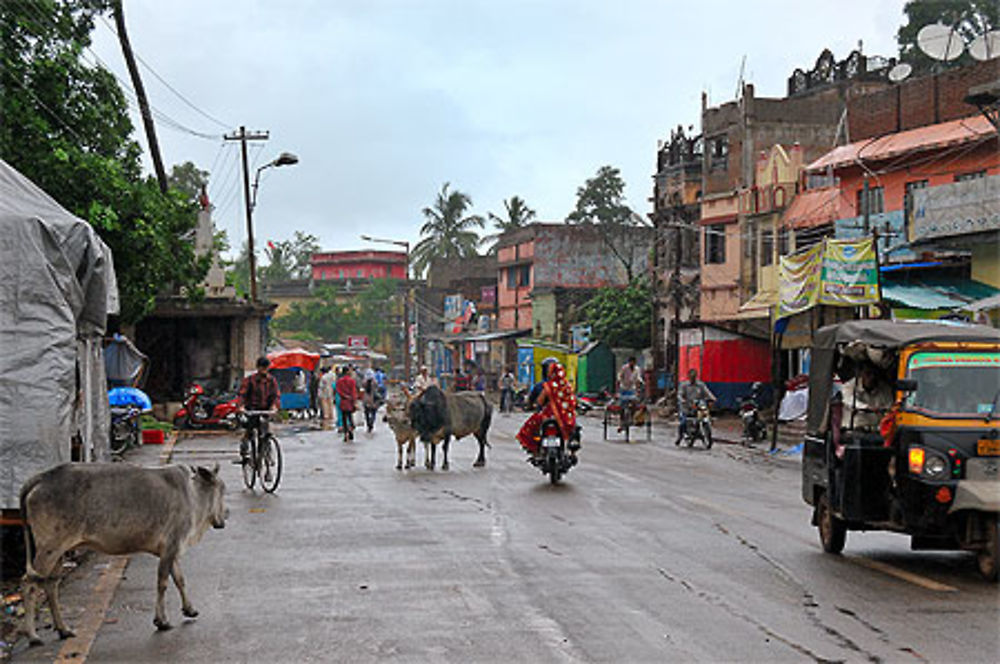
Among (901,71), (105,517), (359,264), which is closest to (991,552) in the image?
(105,517)

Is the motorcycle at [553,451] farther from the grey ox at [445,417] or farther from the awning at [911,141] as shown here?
the awning at [911,141]

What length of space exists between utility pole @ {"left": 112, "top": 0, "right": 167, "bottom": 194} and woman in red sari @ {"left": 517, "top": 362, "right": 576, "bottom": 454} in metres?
16.0

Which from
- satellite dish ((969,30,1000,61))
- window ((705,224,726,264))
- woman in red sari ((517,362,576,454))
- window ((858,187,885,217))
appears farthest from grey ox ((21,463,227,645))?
window ((705,224,726,264))

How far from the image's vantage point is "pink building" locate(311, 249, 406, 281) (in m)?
95.7

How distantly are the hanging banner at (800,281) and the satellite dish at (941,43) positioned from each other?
19.8 feet

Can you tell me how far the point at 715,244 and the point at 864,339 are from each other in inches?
1520

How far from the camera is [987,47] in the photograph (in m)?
29.4

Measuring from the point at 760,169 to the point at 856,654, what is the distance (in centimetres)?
3979

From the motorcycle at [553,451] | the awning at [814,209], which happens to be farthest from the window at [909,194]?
the motorcycle at [553,451]

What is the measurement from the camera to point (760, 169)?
149 feet

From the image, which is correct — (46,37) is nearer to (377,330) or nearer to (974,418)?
(974,418)

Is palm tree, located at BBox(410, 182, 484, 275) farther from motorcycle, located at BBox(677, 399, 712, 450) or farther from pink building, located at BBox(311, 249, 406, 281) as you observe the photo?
motorcycle, located at BBox(677, 399, 712, 450)

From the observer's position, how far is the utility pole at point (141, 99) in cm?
3173

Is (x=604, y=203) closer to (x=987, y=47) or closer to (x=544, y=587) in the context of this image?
(x=987, y=47)
